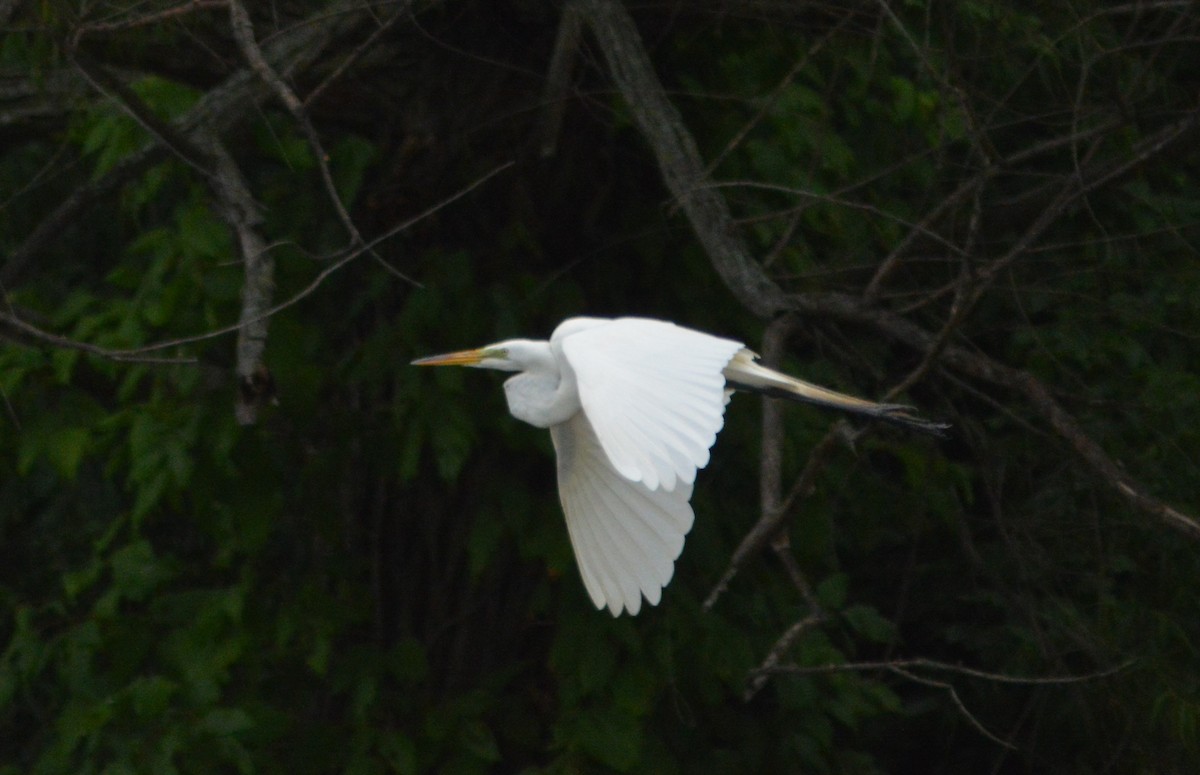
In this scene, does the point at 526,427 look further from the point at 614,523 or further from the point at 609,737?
the point at 614,523

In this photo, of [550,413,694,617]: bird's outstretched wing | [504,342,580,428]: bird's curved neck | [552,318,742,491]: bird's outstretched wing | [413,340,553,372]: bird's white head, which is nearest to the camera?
[552,318,742,491]: bird's outstretched wing

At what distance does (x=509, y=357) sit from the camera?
8.51 ft

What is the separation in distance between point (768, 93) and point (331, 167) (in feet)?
3.06

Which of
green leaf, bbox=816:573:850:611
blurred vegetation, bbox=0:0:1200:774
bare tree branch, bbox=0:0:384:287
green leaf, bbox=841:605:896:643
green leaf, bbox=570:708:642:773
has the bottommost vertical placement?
green leaf, bbox=841:605:896:643

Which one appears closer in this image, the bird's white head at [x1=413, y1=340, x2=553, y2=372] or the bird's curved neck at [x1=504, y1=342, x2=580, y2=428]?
the bird's curved neck at [x1=504, y1=342, x2=580, y2=428]

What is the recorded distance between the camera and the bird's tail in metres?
2.35

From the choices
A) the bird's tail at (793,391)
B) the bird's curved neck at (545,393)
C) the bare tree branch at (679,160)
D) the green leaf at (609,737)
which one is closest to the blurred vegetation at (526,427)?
the green leaf at (609,737)

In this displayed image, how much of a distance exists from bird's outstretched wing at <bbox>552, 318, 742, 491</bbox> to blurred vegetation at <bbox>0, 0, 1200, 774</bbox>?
62 centimetres

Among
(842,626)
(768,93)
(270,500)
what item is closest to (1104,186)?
(768,93)

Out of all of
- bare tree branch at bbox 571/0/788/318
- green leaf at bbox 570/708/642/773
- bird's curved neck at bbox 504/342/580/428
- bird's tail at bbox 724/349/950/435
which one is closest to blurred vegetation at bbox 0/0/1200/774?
green leaf at bbox 570/708/642/773

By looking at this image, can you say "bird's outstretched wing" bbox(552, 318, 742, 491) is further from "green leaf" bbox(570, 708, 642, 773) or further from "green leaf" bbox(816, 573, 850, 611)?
"green leaf" bbox(816, 573, 850, 611)

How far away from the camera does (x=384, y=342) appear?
10.4 feet

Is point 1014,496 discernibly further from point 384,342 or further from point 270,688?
point 270,688

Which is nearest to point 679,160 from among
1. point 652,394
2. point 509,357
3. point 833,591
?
point 509,357
